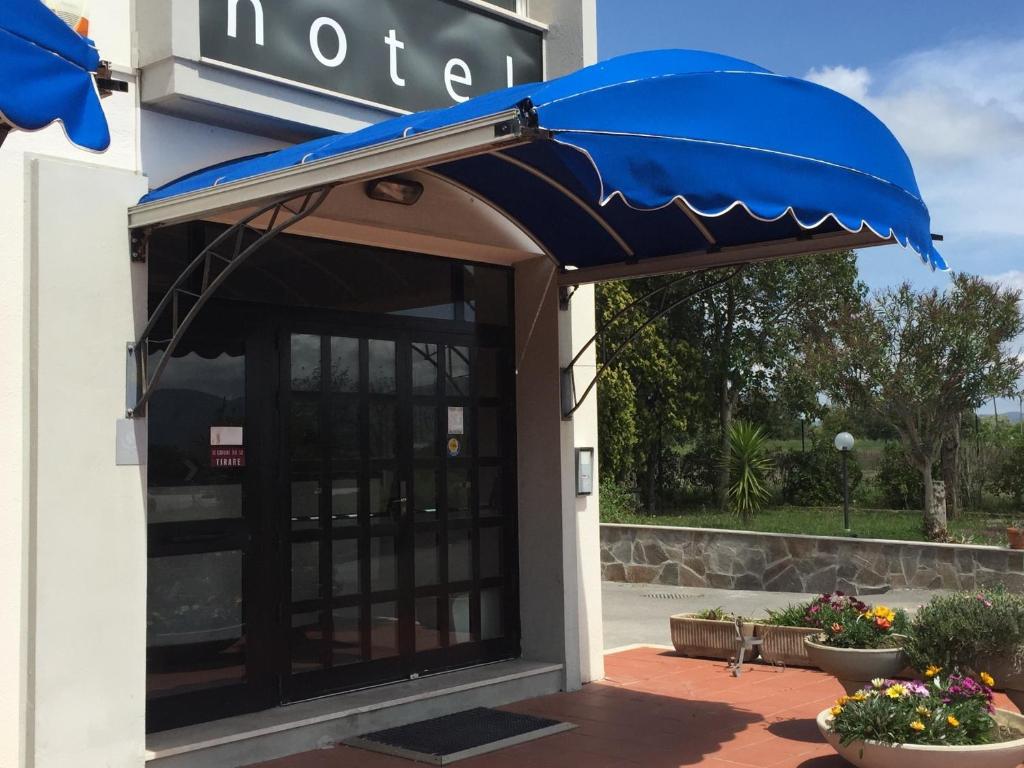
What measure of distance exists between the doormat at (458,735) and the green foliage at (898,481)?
1679 cm

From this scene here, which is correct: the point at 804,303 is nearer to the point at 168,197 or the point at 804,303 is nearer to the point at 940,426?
the point at 940,426

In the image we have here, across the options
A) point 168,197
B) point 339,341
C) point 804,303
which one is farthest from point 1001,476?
point 168,197

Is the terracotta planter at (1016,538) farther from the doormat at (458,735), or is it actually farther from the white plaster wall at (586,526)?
the doormat at (458,735)

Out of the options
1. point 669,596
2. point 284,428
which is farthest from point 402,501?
point 669,596

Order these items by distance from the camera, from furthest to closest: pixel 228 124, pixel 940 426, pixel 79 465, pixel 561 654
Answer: pixel 940 426, pixel 561 654, pixel 228 124, pixel 79 465

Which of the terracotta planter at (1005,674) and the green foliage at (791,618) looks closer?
the terracotta planter at (1005,674)

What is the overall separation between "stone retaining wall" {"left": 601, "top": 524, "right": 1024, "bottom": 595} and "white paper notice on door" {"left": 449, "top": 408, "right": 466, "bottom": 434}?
747cm

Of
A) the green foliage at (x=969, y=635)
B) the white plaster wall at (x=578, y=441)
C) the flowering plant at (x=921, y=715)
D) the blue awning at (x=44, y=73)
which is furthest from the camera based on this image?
the white plaster wall at (x=578, y=441)

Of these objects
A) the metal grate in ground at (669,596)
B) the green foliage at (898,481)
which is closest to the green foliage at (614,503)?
the metal grate in ground at (669,596)

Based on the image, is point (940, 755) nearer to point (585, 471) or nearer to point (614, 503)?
point (585, 471)

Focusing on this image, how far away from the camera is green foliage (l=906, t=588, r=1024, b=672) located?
20.7ft

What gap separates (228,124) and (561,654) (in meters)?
4.22

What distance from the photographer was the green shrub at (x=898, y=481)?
2244 centimetres

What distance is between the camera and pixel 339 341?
7.31 metres
